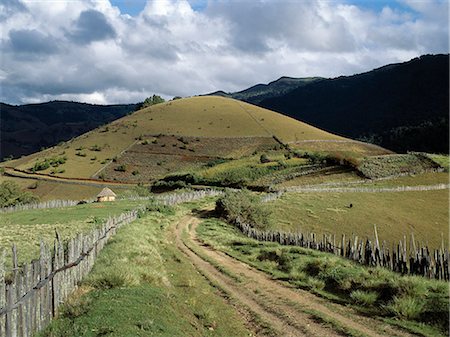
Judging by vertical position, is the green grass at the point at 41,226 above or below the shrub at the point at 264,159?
below

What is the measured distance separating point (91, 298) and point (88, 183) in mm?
80052

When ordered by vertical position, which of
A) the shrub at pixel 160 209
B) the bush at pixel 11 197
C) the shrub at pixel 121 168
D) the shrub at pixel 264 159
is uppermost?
the shrub at pixel 264 159

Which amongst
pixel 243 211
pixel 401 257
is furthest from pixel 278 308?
pixel 243 211

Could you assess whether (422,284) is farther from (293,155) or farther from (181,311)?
(293,155)

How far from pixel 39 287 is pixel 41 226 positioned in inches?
1046

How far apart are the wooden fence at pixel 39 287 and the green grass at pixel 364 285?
26.6 ft

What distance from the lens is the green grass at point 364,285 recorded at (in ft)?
40.2

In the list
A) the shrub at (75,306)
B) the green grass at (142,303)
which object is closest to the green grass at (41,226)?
the green grass at (142,303)

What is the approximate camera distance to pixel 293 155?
9531 centimetres

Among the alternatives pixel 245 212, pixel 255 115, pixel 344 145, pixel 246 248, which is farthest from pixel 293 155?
pixel 246 248

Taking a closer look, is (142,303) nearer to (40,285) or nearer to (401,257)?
(40,285)

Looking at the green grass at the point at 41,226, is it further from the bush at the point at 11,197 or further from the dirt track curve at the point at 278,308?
the bush at the point at 11,197

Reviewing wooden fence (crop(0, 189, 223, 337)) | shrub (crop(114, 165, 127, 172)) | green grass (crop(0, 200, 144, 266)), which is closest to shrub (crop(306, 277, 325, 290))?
wooden fence (crop(0, 189, 223, 337))

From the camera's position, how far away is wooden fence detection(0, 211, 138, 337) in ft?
27.6
